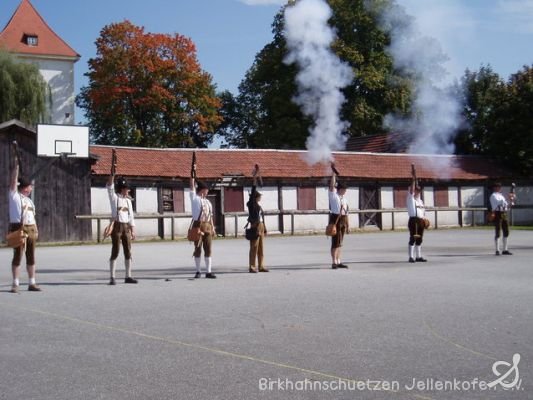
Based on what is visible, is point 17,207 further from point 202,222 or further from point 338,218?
point 338,218

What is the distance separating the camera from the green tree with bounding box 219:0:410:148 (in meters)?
33.3

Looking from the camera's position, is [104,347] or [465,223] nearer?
[104,347]

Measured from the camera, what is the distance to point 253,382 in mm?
6441

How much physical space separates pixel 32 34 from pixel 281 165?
134ft

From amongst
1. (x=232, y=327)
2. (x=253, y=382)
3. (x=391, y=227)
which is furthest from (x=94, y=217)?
(x=253, y=382)

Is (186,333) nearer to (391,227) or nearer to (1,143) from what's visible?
(1,143)

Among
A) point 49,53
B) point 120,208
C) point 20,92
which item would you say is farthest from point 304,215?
point 49,53

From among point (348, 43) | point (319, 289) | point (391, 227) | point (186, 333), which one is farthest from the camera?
point (391, 227)

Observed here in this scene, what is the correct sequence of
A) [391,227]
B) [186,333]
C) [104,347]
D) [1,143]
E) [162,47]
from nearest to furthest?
[104,347], [186,333], [1,143], [391,227], [162,47]

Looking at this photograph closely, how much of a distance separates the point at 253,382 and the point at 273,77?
122 ft

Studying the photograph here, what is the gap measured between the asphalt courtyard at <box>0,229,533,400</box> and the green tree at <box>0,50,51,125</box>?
35.5 meters

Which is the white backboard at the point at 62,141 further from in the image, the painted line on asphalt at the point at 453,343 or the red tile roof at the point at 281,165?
the painted line on asphalt at the point at 453,343

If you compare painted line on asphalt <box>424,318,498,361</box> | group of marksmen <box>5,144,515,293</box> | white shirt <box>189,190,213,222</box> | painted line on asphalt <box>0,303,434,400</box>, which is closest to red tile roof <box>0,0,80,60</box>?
group of marksmen <box>5,144,515,293</box>

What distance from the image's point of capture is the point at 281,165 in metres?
39.2
